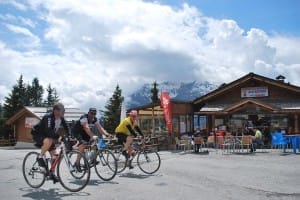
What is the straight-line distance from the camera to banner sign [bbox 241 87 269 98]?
26.7 meters

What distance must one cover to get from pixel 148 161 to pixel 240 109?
580 inches

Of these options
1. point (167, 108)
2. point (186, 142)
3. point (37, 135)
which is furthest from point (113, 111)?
point (37, 135)

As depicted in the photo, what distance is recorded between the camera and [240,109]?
2525 cm

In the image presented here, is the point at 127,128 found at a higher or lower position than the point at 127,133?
higher

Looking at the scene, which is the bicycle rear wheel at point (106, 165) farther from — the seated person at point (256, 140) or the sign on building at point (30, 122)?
the sign on building at point (30, 122)

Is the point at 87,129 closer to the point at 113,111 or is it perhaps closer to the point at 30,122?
the point at 30,122

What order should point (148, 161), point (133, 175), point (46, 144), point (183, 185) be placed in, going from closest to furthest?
point (46, 144) < point (183, 185) < point (133, 175) < point (148, 161)

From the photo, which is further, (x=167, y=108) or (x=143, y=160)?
(x=167, y=108)

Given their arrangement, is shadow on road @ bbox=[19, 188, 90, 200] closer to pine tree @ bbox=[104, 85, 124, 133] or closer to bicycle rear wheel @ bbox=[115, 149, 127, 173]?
bicycle rear wheel @ bbox=[115, 149, 127, 173]

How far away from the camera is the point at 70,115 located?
4388 cm

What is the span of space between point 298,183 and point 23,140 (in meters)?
36.6

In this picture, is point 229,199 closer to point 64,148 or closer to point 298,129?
point 64,148

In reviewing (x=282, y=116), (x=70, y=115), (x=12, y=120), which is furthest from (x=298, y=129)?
(x=12, y=120)

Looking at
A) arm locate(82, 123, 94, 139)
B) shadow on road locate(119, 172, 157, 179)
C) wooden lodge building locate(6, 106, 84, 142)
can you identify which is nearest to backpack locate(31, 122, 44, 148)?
arm locate(82, 123, 94, 139)
